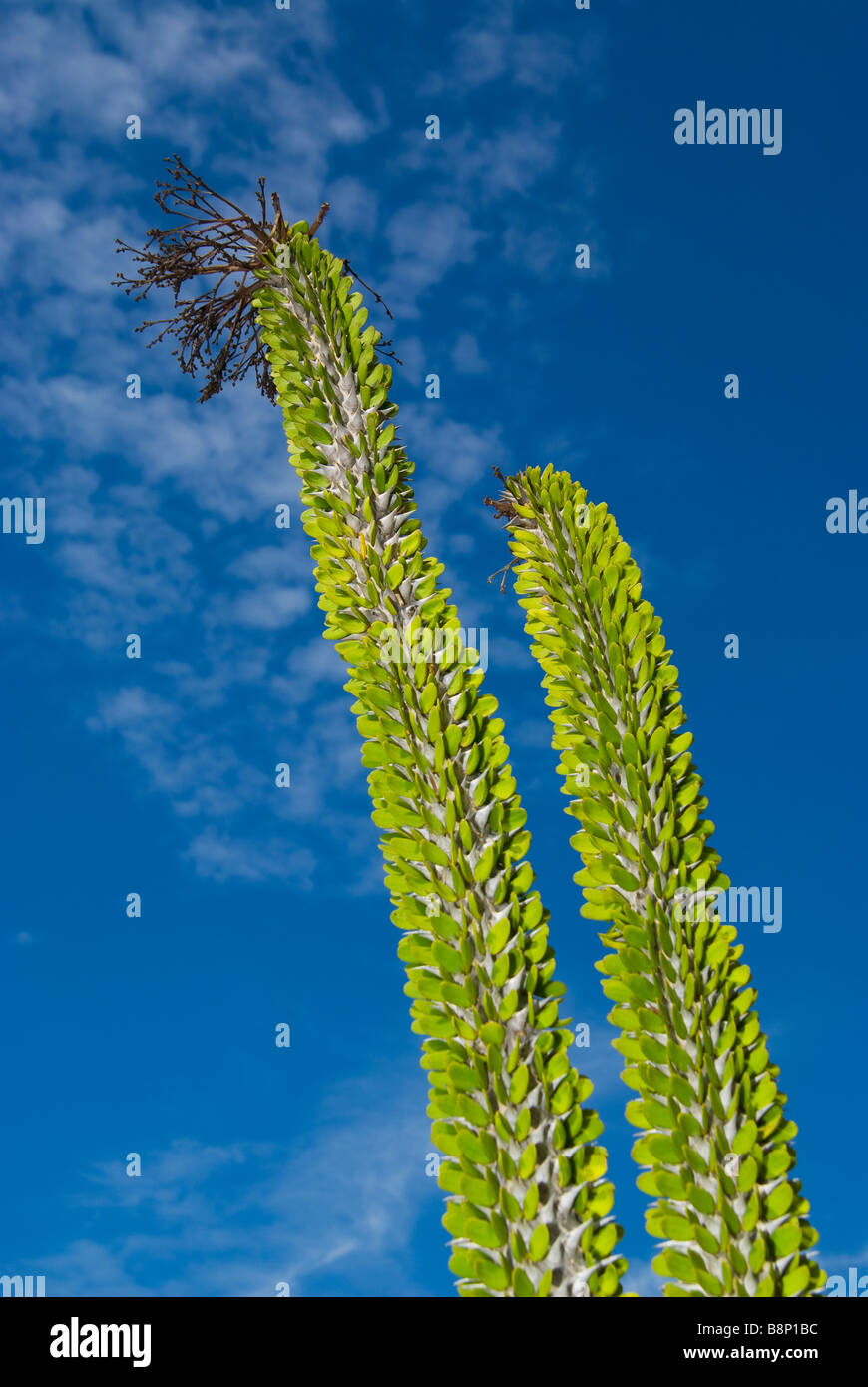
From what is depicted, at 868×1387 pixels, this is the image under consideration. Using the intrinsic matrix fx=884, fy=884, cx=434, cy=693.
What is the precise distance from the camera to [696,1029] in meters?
4.66

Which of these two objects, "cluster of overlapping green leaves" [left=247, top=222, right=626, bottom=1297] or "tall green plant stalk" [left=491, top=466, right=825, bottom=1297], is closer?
"cluster of overlapping green leaves" [left=247, top=222, right=626, bottom=1297]

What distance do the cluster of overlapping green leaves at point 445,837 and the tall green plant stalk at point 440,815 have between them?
10 millimetres

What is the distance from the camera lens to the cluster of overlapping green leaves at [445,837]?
13.3 ft

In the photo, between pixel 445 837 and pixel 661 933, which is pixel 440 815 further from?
pixel 661 933

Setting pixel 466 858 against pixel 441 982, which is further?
pixel 466 858

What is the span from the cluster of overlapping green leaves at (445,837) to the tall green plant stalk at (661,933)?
17.2 inches

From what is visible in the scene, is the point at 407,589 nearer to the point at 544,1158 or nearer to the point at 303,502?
the point at 303,502

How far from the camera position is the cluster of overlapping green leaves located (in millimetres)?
4055

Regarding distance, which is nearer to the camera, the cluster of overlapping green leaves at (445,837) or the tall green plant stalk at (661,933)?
the cluster of overlapping green leaves at (445,837)

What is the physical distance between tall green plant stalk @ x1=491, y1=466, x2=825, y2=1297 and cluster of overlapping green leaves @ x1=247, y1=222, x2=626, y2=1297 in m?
→ 0.44

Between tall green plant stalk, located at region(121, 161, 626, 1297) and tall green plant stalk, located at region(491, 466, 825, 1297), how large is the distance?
428mm
